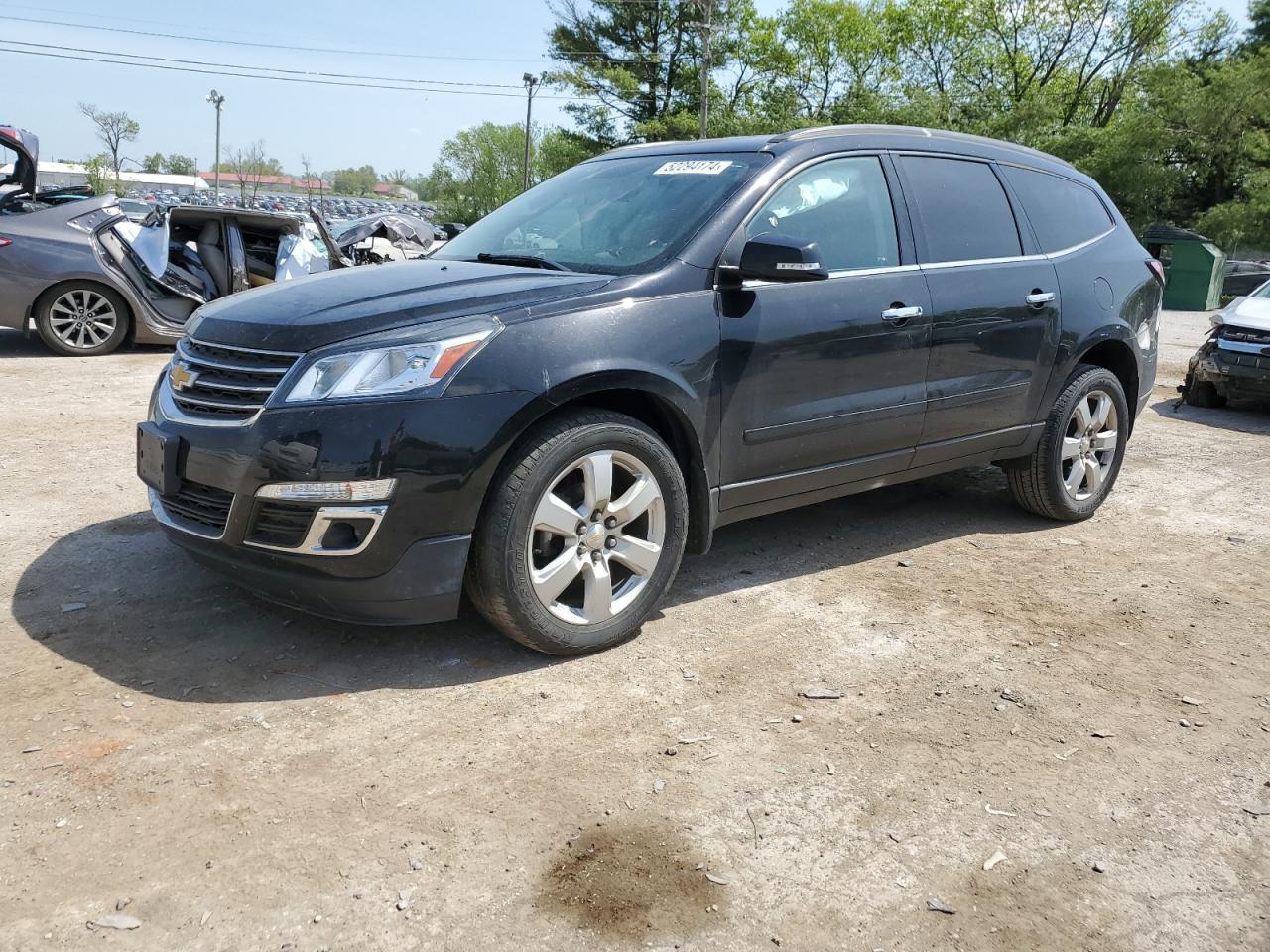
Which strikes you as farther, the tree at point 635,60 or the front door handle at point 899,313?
the tree at point 635,60

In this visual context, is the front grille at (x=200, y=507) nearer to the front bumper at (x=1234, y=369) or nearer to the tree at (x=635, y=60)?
the front bumper at (x=1234, y=369)

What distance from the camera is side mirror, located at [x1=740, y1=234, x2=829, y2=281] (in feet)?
12.1

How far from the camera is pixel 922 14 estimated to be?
54.1 metres

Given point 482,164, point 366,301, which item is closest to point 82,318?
point 366,301

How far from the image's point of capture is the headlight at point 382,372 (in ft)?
10.5

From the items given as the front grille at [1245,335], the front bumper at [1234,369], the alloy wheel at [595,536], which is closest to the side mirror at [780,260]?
the alloy wheel at [595,536]

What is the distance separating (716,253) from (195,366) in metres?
1.84

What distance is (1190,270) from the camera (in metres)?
28.5

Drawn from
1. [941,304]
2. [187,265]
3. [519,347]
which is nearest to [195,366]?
[519,347]

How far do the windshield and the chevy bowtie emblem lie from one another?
1.26m

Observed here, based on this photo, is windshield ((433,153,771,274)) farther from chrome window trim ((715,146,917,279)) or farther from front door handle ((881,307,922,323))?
front door handle ((881,307,922,323))

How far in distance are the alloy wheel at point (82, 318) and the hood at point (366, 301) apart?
6.69m

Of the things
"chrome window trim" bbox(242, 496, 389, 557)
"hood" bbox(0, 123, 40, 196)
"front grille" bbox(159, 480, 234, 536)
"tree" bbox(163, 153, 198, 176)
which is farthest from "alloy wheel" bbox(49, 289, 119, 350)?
"tree" bbox(163, 153, 198, 176)

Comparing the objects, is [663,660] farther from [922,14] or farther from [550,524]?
[922,14]
